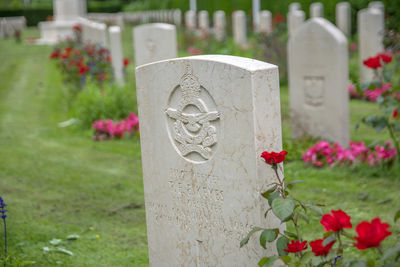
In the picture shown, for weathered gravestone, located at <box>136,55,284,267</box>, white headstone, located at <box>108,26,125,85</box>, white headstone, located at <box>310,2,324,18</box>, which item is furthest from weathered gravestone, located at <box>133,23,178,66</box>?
white headstone, located at <box>310,2,324,18</box>

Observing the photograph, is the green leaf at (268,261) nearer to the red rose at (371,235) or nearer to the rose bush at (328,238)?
the rose bush at (328,238)

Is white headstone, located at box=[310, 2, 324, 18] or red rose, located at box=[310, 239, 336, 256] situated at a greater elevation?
white headstone, located at box=[310, 2, 324, 18]

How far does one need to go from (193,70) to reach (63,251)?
6.14ft

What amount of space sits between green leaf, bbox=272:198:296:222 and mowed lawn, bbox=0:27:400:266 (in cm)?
163

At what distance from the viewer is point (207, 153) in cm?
321

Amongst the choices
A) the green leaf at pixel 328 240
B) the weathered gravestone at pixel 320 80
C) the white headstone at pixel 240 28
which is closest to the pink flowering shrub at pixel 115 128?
the weathered gravestone at pixel 320 80

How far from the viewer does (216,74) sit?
10.0 feet

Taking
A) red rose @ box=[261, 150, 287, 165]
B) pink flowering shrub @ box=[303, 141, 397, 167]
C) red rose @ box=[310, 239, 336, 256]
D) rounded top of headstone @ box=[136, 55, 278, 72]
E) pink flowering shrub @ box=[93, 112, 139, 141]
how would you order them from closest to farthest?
red rose @ box=[310, 239, 336, 256] < red rose @ box=[261, 150, 287, 165] < rounded top of headstone @ box=[136, 55, 278, 72] < pink flowering shrub @ box=[303, 141, 397, 167] < pink flowering shrub @ box=[93, 112, 139, 141]

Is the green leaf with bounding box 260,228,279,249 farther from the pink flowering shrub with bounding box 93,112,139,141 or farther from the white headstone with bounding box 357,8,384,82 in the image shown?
the white headstone with bounding box 357,8,384,82

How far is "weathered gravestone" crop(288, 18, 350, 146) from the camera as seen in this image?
21.4ft

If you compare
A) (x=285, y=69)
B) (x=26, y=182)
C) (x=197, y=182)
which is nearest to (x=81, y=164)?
(x=26, y=182)

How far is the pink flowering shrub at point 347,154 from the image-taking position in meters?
5.70

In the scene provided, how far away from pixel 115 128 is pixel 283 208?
5.65m

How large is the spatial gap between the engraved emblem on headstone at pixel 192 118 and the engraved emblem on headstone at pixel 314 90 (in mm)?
3731
